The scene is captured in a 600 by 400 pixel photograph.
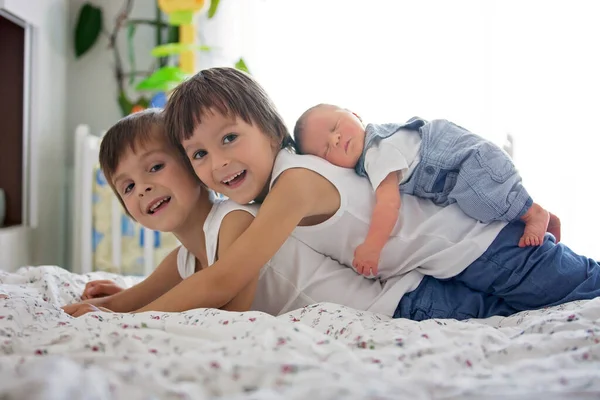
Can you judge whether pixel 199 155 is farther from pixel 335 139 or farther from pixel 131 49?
pixel 131 49

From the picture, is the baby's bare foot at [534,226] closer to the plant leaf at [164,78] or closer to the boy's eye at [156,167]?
the boy's eye at [156,167]

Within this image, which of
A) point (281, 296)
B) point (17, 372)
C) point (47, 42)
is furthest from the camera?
point (47, 42)

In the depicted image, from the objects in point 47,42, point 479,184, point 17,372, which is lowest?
point 17,372

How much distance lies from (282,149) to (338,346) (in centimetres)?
63

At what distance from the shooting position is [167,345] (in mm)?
726

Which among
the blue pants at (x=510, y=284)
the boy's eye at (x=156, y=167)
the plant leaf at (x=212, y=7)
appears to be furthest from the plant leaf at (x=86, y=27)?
the blue pants at (x=510, y=284)

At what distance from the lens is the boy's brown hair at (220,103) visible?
116 cm

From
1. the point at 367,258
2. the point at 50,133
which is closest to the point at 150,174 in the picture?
the point at 367,258

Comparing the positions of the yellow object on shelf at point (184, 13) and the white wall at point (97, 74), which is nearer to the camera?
the yellow object on shelf at point (184, 13)

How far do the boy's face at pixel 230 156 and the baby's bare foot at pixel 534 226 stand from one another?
487mm

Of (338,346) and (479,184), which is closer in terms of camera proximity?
(338,346)

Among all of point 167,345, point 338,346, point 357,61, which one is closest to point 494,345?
point 338,346

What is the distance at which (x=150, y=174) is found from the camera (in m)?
1.22

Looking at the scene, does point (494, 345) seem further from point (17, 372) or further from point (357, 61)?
point (357, 61)
